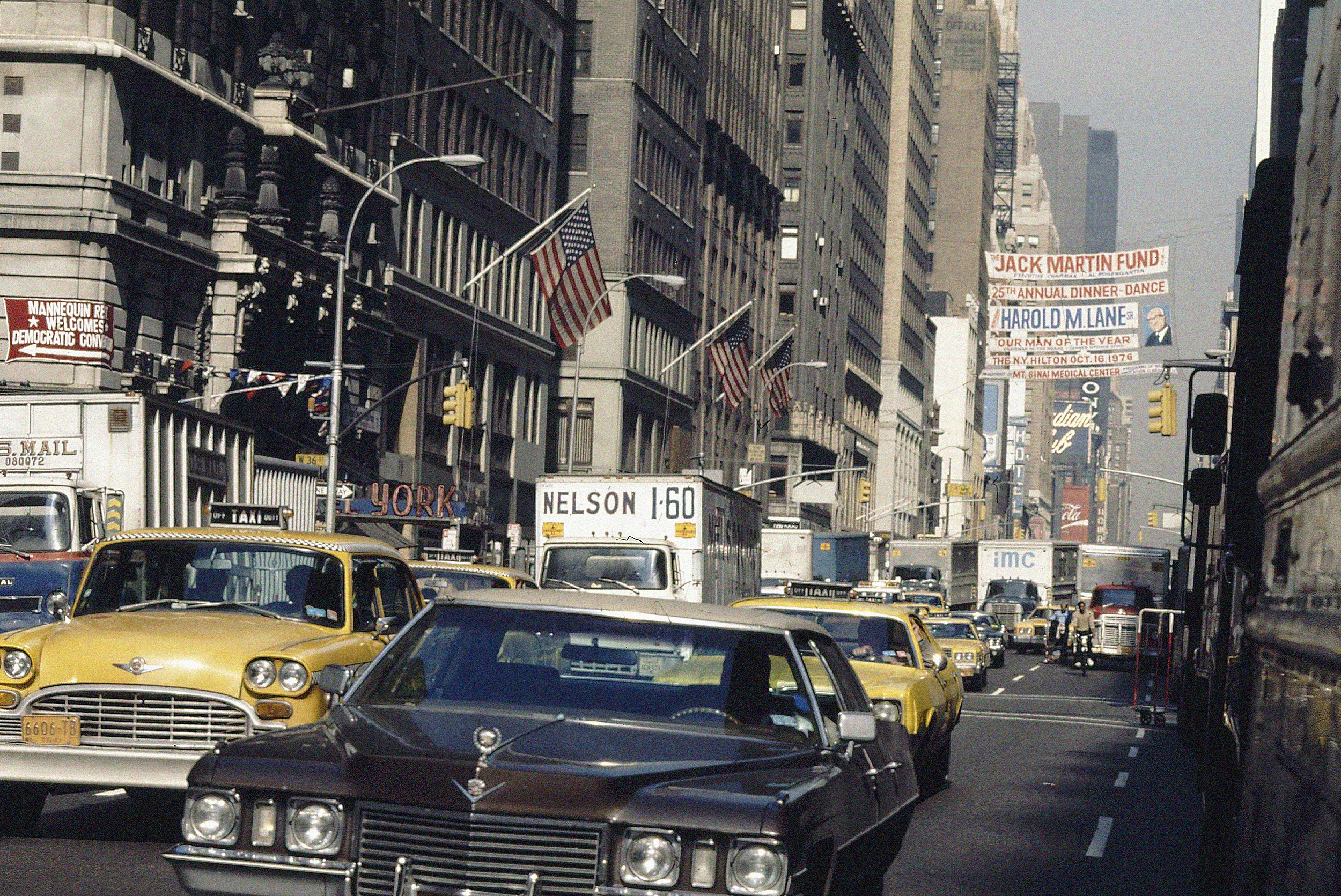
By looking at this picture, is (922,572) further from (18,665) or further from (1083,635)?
(18,665)

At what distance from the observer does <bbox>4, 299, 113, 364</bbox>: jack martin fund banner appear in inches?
1460

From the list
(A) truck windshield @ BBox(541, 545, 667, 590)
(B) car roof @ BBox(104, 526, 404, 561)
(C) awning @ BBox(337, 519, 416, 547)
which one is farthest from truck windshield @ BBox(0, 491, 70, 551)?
(C) awning @ BBox(337, 519, 416, 547)

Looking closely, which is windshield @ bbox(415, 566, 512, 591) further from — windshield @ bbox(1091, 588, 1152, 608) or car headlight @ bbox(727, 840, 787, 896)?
windshield @ bbox(1091, 588, 1152, 608)

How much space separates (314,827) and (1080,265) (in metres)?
58.9

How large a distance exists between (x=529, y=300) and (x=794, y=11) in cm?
4858

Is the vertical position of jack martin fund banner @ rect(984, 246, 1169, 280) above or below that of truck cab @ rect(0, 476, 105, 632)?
above

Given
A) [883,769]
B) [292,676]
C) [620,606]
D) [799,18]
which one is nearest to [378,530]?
[292,676]

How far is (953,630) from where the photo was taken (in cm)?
4222

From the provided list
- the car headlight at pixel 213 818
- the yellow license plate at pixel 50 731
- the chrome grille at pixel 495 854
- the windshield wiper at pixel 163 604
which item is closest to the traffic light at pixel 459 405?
the windshield wiper at pixel 163 604

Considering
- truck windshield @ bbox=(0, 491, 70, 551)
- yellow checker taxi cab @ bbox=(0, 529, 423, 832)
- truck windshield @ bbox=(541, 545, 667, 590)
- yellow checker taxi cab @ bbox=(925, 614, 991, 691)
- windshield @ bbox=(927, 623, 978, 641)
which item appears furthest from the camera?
windshield @ bbox=(927, 623, 978, 641)

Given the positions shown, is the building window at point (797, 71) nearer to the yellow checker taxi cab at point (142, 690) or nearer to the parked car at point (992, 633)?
the parked car at point (992, 633)

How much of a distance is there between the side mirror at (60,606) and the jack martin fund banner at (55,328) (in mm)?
26340

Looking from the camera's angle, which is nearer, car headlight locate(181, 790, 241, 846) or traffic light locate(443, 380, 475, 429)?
car headlight locate(181, 790, 241, 846)

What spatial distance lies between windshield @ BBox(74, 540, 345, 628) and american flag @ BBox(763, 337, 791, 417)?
53890 mm
